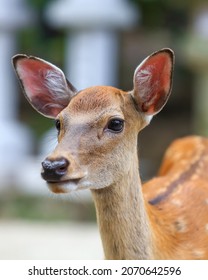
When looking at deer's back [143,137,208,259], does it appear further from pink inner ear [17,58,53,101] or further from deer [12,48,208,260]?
pink inner ear [17,58,53,101]

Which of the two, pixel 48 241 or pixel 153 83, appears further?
pixel 48 241

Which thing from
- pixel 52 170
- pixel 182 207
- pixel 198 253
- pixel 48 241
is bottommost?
pixel 48 241

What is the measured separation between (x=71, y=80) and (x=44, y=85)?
16.9 ft

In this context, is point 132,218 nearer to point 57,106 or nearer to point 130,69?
point 57,106

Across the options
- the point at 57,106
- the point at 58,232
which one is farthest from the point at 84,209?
the point at 57,106

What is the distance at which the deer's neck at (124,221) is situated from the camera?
148 inches

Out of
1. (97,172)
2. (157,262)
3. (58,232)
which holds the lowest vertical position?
(58,232)

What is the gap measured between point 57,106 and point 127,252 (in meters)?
0.60

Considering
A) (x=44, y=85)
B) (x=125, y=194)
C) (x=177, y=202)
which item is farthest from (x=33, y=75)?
(x=177, y=202)

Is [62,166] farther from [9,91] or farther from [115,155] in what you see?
[9,91]

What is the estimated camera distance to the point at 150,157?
9750 mm

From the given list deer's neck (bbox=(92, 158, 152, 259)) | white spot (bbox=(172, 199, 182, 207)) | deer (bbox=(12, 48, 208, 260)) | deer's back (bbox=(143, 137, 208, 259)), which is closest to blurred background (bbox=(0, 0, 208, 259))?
deer's back (bbox=(143, 137, 208, 259))

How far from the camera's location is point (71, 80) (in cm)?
898

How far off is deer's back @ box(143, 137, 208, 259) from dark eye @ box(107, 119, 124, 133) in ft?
1.60
